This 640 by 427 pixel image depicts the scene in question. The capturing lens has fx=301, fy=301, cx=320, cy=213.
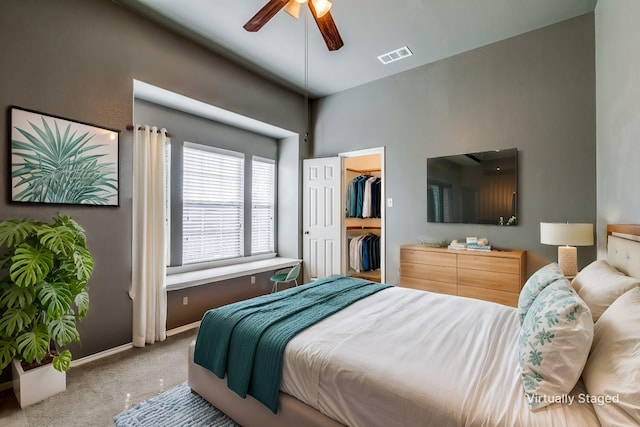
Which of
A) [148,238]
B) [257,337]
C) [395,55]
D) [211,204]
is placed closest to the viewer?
[257,337]

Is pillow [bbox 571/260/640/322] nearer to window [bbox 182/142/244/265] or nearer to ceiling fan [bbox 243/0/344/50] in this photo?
ceiling fan [bbox 243/0/344/50]

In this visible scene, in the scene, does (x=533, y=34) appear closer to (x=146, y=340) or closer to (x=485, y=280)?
(x=485, y=280)

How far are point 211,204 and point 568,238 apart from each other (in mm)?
3907

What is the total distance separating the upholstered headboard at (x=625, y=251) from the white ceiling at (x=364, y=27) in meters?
2.20

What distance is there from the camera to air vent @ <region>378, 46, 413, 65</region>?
351 cm

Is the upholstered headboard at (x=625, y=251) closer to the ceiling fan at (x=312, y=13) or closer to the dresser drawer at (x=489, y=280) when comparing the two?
the dresser drawer at (x=489, y=280)

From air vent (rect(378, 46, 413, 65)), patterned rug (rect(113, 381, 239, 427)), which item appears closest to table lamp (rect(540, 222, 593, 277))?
air vent (rect(378, 46, 413, 65))

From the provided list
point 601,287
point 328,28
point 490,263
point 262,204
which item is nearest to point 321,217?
point 262,204

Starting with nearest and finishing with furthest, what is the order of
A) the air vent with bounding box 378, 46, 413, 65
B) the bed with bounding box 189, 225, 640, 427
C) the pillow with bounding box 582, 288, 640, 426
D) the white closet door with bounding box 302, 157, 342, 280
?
1. the pillow with bounding box 582, 288, 640, 426
2. the bed with bounding box 189, 225, 640, 427
3. the air vent with bounding box 378, 46, 413, 65
4. the white closet door with bounding box 302, 157, 342, 280

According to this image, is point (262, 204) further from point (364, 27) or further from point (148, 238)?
point (364, 27)

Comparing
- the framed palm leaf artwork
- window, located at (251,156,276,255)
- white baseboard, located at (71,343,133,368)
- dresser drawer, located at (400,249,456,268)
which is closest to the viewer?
the framed palm leaf artwork

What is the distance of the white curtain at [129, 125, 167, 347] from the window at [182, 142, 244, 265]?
71 centimetres

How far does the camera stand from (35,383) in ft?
6.59

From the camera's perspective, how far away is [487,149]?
137 inches
